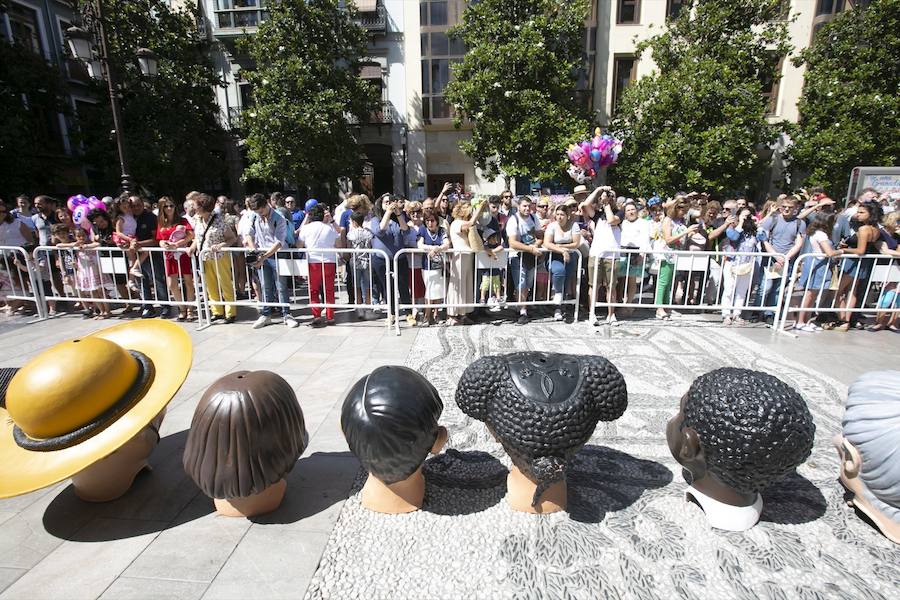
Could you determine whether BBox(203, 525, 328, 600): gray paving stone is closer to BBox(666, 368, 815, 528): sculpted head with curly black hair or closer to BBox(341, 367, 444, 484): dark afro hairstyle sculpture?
BBox(341, 367, 444, 484): dark afro hairstyle sculpture

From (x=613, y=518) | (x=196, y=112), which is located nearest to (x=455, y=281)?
(x=613, y=518)

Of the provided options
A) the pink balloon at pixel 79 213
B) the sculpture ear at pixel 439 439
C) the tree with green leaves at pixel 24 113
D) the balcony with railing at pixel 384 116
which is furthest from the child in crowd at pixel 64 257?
the balcony with railing at pixel 384 116

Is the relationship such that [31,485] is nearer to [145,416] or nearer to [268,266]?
[145,416]

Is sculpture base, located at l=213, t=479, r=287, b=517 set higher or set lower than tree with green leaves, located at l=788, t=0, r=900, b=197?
lower

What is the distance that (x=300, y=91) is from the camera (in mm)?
15820

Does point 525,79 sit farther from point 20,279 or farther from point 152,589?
point 152,589

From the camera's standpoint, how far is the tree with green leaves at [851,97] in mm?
13234

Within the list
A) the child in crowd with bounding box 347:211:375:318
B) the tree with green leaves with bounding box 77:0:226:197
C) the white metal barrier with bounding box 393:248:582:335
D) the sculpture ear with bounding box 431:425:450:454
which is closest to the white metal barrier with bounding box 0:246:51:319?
the child in crowd with bounding box 347:211:375:318

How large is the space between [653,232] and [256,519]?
6.21m

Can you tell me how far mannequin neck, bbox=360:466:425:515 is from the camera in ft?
8.04

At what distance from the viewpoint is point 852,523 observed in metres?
2.41

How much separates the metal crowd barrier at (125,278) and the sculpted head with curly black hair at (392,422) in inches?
190

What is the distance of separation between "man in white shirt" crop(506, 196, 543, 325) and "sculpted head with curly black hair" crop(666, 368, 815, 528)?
13.2 feet

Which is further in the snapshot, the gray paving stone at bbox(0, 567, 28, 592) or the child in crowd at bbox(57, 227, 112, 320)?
the child in crowd at bbox(57, 227, 112, 320)
